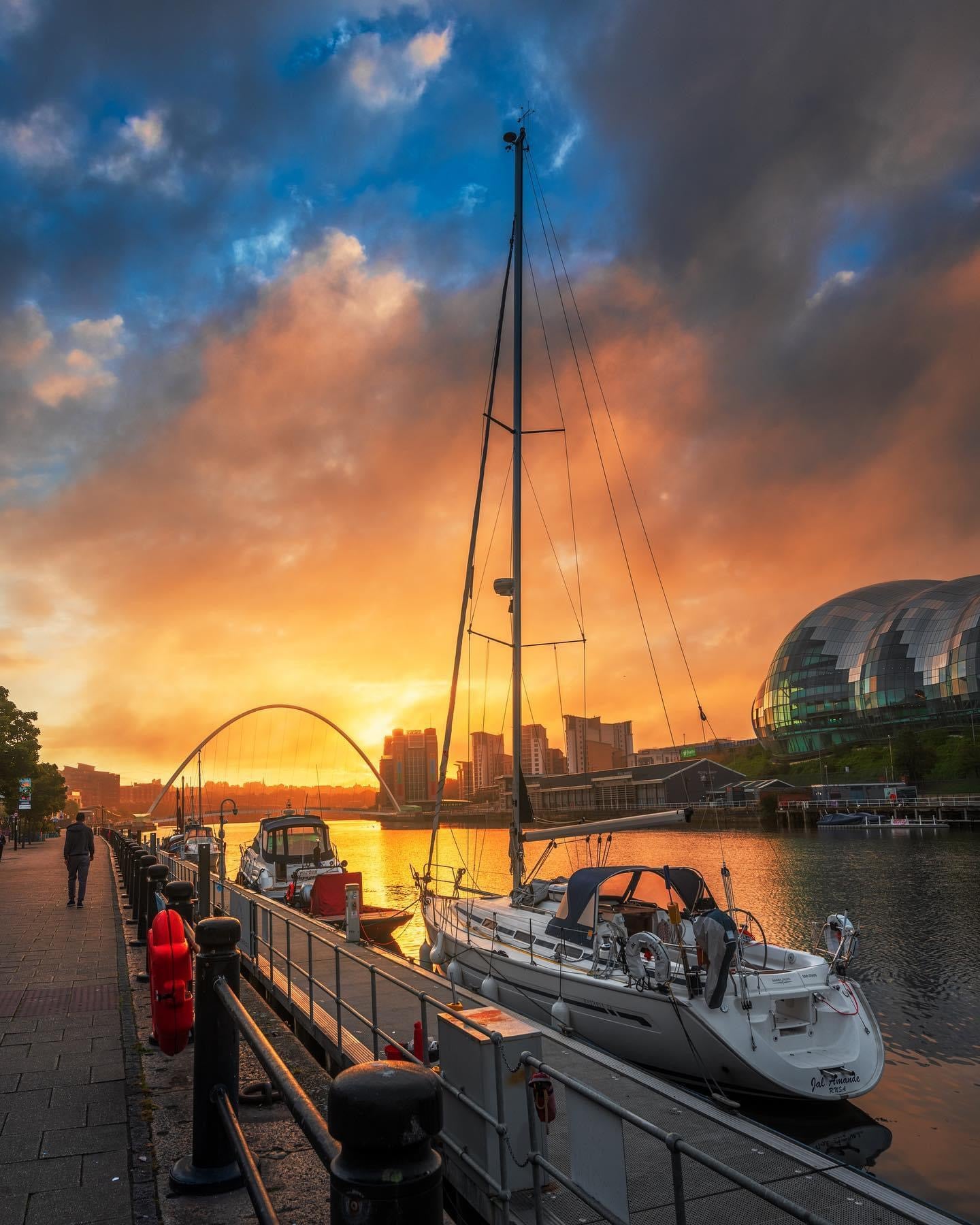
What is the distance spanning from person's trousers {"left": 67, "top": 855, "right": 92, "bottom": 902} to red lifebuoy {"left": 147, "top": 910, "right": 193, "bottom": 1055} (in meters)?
15.0

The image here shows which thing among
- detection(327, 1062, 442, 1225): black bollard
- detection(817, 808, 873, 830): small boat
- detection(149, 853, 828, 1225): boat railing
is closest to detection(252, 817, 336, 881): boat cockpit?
detection(149, 853, 828, 1225): boat railing

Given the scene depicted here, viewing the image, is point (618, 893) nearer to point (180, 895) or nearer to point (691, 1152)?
point (180, 895)

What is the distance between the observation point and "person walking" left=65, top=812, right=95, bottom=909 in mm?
20812

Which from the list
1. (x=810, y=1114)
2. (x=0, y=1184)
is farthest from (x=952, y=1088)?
(x=0, y=1184)

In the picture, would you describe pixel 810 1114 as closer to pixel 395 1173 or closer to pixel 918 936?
pixel 395 1173

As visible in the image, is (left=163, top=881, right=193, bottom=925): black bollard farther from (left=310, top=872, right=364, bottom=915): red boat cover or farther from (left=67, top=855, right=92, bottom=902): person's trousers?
(left=310, top=872, right=364, bottom=915): red boat cover

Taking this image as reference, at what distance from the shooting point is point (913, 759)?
102 meters

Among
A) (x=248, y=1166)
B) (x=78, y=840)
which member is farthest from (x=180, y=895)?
(x=78, y=840)

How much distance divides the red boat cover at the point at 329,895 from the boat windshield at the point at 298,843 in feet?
20.0

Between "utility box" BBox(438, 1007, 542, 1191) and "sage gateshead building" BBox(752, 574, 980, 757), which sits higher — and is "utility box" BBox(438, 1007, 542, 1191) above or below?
below

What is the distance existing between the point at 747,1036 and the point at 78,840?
650 inches

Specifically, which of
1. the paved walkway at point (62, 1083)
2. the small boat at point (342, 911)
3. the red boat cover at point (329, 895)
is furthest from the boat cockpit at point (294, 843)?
the paved walkway at point (62, 1083)

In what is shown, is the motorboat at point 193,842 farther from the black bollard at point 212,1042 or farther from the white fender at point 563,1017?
the black bollard at point 212,1042

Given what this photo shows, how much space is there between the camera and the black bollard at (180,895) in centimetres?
949
